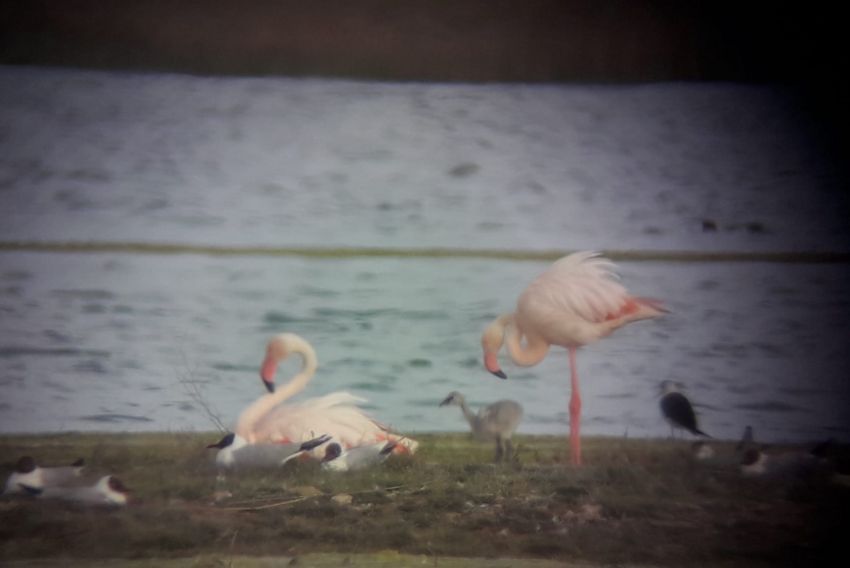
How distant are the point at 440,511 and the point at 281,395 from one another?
19.0 inches

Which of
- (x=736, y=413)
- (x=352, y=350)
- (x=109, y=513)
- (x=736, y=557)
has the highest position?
(x=352, y=350)

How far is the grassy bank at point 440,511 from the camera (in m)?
2.46

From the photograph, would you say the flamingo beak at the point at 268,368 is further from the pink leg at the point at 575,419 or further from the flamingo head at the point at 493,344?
the pink leg at the point at 575,419

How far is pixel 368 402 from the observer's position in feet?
8.42

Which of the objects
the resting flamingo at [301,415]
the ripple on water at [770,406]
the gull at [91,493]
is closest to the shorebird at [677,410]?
the ripple on water at [770,406]

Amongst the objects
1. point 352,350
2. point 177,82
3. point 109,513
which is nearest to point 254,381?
point 352,350

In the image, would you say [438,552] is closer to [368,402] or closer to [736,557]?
[368,402]

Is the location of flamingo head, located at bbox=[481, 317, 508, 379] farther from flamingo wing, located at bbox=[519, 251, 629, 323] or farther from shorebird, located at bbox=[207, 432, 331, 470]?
shorebird, located at bbox=[207, 432, 331, 470]

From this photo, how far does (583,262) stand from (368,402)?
2.10 feet

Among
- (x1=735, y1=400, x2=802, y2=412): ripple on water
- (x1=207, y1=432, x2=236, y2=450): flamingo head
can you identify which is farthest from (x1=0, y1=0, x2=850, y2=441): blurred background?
(x1=207, y1=432, x2=236, y2=450): flamingo head

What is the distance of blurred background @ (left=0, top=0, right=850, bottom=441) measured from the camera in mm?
2574

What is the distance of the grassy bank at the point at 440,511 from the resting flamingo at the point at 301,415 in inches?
3.2

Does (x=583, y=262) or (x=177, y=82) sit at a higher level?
(x=177, y=82)

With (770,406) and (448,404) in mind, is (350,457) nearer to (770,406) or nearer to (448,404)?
(448,404)
